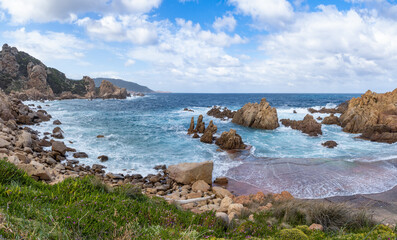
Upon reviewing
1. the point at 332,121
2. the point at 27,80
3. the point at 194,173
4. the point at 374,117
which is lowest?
the point at 194,173

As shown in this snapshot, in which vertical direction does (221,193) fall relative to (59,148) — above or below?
below

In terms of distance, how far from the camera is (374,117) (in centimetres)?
2825

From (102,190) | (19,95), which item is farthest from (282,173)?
(19,95)

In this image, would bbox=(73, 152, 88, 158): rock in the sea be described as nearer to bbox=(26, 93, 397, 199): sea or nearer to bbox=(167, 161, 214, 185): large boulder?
bbox=(26, 93, 397, 199): sea

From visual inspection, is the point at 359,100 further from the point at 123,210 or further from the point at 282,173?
the point at 123,210

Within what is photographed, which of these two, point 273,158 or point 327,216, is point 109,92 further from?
point 327,216

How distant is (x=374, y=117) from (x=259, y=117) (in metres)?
14.7

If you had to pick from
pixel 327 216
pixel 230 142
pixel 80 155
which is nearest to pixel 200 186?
pixel 327 216

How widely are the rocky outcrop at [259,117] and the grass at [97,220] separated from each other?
25.6 metres

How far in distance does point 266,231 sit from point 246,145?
17.4 metres

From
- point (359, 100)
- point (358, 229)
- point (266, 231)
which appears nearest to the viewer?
point (266, 231)

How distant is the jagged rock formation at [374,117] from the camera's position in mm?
24609

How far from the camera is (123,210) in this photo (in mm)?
4148

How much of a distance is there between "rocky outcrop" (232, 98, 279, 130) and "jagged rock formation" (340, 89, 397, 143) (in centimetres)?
958
